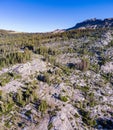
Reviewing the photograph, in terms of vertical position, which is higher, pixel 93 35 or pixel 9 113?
pixel 93 35

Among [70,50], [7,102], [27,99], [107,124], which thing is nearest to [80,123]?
[107,124]

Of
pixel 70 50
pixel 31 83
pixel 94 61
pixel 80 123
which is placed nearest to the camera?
pixel 80 123

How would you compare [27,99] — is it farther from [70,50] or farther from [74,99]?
[70,50]

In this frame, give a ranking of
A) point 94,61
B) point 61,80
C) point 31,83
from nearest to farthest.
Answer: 1. point 31,83
2. point 61,80
3. point 94,61

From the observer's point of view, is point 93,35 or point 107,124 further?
point 93,35

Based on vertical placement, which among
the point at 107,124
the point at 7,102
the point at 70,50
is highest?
the point at 70,50

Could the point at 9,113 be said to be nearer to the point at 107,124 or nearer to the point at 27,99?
the point at 27,99

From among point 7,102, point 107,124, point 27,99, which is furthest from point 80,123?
point 7,102
